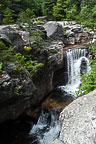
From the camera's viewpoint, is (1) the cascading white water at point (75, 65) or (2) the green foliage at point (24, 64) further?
(1) the cascading white water at point (75, 65)

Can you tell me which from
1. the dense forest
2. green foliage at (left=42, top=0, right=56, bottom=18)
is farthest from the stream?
green foliage at (left=42, top=0, right=56, bottom=18)

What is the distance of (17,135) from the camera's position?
28.8 ft

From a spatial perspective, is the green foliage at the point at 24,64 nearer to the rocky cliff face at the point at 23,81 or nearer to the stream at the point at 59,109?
the rocky cliff face at the point at 23,81

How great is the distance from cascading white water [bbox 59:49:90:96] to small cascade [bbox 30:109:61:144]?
17.8 feet

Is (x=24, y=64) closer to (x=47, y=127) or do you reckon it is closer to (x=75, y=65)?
(x=47, y=127)

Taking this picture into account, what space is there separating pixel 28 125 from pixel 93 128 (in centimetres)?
861

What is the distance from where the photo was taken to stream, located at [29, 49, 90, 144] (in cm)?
881

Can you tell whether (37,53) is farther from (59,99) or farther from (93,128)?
(93,128)

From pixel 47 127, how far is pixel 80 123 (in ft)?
27.0

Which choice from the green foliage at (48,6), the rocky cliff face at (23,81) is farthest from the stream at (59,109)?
the green foliage at (48,6)

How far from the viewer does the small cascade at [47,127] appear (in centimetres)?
863

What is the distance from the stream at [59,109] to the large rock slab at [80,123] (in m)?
2.26

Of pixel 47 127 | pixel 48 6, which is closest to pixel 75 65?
pixel 47 127

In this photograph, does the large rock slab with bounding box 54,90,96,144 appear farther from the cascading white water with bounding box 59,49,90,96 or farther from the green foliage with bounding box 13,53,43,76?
the cascading white water with bounding box 59,49,90,96
